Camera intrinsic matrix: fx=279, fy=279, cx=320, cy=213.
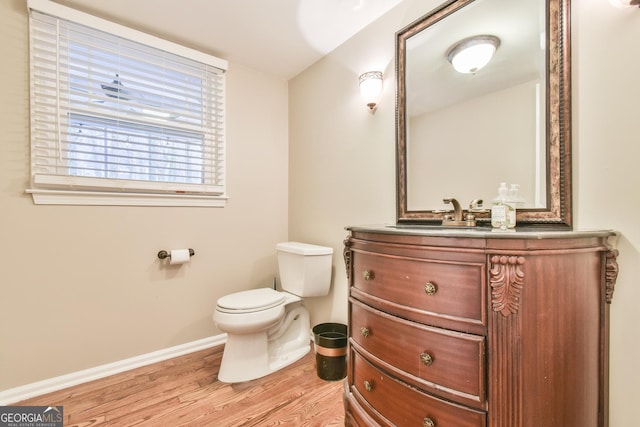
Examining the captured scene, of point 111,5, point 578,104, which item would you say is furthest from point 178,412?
point 111,5

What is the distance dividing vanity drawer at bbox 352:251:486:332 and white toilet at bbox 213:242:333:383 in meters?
0.86

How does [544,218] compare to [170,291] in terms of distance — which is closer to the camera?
[544,218]

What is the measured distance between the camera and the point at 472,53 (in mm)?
1400

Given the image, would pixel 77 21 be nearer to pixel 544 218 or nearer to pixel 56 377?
pixel 56 377

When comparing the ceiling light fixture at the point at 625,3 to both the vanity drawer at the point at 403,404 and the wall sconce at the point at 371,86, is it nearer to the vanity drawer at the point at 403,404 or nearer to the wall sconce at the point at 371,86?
the wall sconce at the point at 371,86

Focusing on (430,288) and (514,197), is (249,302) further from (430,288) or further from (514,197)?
(514,197)

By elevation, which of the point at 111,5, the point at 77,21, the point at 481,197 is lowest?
the point at 481,197

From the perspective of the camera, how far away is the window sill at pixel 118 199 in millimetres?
1721

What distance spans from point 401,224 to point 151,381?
6.27ft

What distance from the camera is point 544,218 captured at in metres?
1.14

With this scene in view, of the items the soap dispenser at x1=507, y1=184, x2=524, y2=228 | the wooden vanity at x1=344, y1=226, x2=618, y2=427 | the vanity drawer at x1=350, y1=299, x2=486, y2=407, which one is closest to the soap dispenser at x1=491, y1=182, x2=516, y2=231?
the soap dispenser at x1=507, y1=184, x2=524, y2=228

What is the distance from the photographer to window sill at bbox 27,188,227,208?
5.65ft

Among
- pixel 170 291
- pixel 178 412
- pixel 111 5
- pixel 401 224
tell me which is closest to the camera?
pixel 178 412

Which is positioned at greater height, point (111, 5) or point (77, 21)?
point (111, 5)
